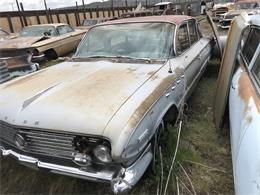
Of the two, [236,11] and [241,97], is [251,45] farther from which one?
[236,11]

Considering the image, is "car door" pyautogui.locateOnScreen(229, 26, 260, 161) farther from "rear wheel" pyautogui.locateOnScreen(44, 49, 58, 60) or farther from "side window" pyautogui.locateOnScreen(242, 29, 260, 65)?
"rear wheel" pyautogui.locateOnScreen(44, 49, 58, 60)

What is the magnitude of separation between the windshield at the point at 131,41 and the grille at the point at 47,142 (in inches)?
69.3

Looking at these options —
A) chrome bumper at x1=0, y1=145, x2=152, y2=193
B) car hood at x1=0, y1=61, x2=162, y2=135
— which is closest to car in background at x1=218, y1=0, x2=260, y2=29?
car hood at x1=0, y1=61, x2=162, y2=135

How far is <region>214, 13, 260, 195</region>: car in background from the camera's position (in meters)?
1.83

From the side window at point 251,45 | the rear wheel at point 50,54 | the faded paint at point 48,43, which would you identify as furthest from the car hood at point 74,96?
the rear wheel at point 50,54

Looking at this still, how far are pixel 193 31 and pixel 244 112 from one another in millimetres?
3163

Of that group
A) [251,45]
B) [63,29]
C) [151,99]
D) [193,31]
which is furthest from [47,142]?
[63,29]

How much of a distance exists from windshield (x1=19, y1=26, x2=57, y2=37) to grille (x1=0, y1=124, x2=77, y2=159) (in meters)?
7.98

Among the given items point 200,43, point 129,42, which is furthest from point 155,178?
point 200,43

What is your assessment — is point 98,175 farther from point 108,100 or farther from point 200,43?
point 200,43

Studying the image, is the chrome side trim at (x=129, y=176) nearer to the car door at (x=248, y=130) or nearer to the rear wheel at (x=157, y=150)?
the rear wheel at (x=157, y=150)

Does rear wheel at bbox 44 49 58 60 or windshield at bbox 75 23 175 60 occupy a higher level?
windshield at bbox 75 23 175 60

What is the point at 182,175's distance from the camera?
2926mm

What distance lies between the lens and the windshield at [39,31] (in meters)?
9.96
